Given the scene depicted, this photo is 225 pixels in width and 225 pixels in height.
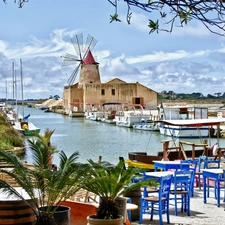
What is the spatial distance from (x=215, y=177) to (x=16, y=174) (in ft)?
15.3

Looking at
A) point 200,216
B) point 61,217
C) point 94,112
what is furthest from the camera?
point 94,112

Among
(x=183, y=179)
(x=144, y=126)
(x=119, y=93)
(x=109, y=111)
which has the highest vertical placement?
(x=119, y=93)

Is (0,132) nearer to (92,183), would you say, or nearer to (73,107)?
(92,183)

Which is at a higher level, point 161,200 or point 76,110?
point 76,110

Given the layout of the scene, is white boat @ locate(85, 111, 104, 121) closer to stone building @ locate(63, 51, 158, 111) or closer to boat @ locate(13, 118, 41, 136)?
stone building @ locate(63, 51, 158, 111)

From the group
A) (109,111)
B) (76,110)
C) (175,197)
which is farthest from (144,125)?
(175,197)

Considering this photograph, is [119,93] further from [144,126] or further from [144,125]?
[144,126]

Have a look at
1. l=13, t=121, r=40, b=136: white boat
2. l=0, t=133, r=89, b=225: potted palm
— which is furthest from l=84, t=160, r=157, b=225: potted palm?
l=13, t=121, r=40, b=136: white boat

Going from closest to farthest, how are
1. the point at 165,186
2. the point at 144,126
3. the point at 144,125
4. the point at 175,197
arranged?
1. the point at 165,186
2. the point at 175,197
3. the point at 144,126
4. the point at 144,125

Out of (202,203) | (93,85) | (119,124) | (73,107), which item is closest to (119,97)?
(93,85)

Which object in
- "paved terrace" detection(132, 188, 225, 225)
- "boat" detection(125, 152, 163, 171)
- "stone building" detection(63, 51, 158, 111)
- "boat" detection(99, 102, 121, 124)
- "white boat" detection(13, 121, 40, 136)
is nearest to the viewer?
"paved terrace" detection(132, 188, 225, 225)

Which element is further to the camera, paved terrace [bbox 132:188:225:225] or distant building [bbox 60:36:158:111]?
distant building [bbox 60:36:158:111]

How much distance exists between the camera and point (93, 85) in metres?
74.7

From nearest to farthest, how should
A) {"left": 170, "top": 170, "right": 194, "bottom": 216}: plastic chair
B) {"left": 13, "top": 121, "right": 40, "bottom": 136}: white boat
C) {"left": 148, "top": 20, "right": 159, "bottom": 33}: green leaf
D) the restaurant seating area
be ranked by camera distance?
{"left": 148, "top": 20, "right": 159, "bottom": 33}: green leaf, the restaurant seating area, {"left": 170, "top": 170, "right": 194, "bottom": 216}: plastic chair, {"left": 13, "top": 121, "right": 40, "bottom": 136}: white boat
